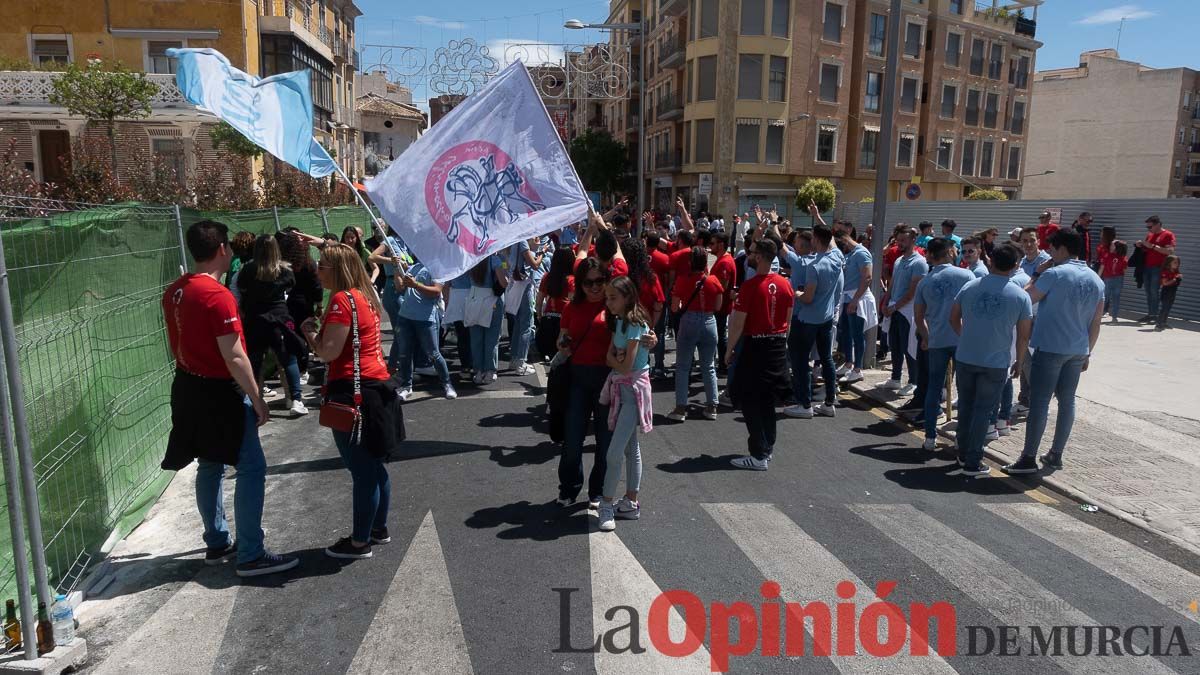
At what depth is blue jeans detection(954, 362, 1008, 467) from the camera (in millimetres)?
6375

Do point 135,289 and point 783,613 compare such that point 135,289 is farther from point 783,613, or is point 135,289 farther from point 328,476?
point 783,613

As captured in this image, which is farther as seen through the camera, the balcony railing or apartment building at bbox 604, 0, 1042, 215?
apartment building at bbox 604, 0, 1042, 215

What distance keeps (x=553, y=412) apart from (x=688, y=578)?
1.62 metres

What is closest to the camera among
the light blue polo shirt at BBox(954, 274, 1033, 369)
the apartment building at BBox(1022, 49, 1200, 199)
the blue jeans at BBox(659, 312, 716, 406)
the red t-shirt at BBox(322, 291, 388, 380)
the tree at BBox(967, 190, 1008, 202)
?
the red t-shirt at BBox(322, 291, 388, 380)

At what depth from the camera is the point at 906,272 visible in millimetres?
8820

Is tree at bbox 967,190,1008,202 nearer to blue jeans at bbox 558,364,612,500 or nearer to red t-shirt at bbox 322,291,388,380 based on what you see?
blue jeans at bbox 558,364,612,500

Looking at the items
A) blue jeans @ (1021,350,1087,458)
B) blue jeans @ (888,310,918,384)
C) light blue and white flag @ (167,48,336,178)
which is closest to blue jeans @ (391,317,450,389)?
light blue and white flag @ (167,48,336,178)

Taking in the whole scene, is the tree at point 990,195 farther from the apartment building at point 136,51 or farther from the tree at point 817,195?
the apartment building at point 136,51

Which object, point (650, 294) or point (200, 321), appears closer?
point (200, 321)

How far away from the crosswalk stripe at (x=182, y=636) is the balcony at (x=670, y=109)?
42.6 meters

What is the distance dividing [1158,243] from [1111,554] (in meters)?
12.2

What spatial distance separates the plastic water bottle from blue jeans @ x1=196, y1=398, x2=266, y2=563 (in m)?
0.94

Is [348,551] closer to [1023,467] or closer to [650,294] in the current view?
[650,294]

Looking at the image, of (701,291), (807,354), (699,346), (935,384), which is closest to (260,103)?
(701,291)
